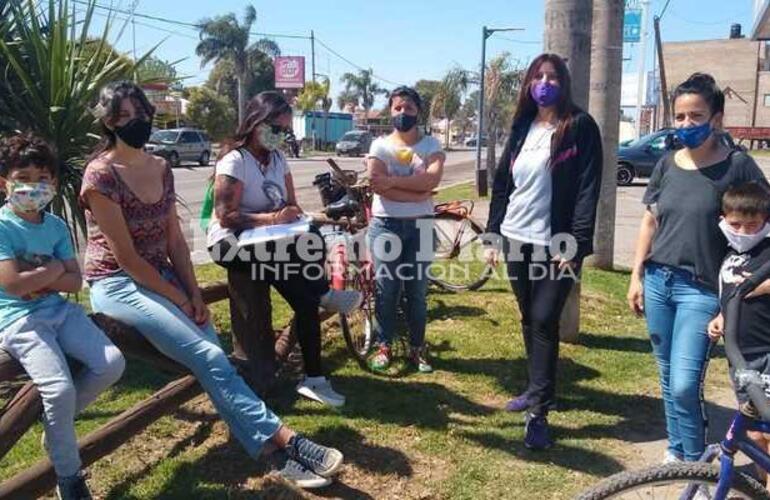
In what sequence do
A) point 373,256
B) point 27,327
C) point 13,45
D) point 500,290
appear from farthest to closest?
point 500,290 < point 373,256 < point 13,45 < point 27,327

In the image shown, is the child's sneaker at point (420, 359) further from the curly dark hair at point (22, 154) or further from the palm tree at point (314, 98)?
the palm tree at point (314, 98)

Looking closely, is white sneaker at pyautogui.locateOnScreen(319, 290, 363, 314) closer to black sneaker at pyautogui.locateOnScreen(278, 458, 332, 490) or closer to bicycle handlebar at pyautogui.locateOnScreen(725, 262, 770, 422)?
black sneaker at pyautogui.locateOnScreen(278, 458, 332, 490)

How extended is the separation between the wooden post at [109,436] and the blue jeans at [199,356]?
0.22 meters

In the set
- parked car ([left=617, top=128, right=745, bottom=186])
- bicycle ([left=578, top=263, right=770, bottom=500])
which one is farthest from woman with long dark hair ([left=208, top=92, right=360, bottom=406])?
parked car ([left=617, top=128, right=745, bottom=186])

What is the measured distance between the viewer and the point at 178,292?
3.34m

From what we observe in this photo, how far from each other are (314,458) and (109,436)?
87 cm

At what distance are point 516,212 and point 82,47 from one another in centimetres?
280

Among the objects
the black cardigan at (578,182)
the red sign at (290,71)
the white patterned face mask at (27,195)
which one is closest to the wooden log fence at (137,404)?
the white patterned face mask at (27,195)

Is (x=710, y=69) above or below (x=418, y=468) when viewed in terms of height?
above

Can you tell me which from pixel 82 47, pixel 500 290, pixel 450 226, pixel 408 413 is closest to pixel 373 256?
pixel 408 413

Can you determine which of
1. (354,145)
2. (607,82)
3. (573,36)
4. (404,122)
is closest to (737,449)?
(404,122)

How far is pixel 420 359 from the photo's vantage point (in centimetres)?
493

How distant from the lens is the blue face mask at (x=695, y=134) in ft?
9.82

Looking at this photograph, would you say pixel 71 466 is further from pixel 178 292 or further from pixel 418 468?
pixel 418 468
